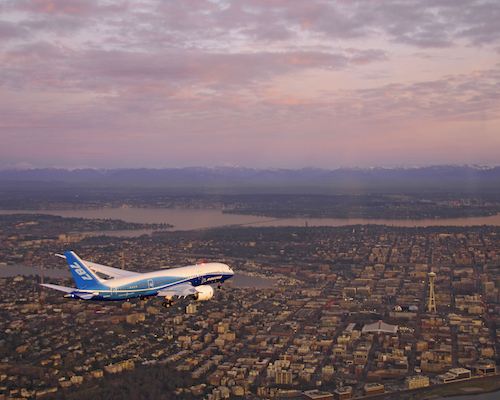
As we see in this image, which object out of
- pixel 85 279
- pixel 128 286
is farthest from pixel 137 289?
pixel 85 279

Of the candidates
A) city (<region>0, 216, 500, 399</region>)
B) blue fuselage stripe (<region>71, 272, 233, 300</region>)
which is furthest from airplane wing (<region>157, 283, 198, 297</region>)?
city (<region>0, 216, 500, 399</region>)

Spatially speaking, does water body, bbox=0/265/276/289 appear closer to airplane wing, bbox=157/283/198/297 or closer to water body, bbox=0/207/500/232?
airplane wing, bbox=157/283/198/297

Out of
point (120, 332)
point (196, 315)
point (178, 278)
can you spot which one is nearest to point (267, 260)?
point (196, 315)

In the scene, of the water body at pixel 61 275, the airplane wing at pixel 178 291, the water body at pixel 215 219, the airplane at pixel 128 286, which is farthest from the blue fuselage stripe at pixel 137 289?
the water body at pixel 215 219

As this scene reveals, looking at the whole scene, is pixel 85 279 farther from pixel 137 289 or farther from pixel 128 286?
pixel 137 289

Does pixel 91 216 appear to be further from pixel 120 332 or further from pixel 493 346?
pixel 493 346
